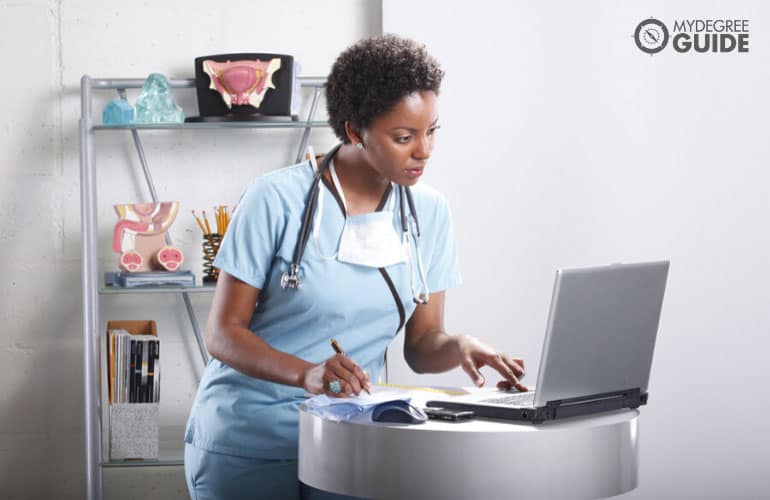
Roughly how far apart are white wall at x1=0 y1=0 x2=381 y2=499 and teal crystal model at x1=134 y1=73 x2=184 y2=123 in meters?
0.23

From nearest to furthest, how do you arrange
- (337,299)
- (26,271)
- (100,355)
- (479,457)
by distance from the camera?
(479,457), (337,299), (100,355), (26,271)

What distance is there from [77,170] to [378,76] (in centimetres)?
190

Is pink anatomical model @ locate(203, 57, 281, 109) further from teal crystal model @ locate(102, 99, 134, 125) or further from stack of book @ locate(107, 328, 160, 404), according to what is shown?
stack of book @ locate(107, 328, 160, 404)

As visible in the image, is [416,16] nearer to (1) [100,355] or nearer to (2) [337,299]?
(1) [100,355]

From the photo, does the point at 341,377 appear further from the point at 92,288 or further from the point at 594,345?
the point at 92,288

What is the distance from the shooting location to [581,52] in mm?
3486

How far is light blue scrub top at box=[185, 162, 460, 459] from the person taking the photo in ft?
5.96

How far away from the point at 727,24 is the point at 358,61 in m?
2.11

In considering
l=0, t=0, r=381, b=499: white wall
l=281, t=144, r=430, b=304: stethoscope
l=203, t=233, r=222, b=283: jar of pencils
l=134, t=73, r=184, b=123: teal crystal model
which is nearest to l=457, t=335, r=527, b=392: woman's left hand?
l=281, t=144, r=430, b=304: stethoscope

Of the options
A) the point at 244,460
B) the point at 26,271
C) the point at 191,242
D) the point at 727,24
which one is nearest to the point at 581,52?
the point at 727,24

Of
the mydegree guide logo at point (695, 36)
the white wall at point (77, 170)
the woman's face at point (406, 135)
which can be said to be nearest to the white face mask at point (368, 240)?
the woman's face at point (406, 135)

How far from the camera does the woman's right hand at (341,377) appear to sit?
1553mm

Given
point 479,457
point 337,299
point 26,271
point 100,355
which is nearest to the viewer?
point 479,457

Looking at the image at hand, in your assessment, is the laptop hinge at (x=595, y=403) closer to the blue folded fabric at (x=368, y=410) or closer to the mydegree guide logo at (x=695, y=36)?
the blue folded fabric at (x=368, y=410)
